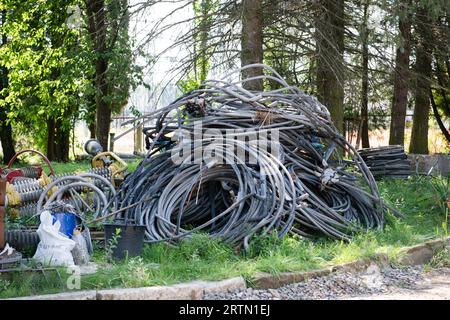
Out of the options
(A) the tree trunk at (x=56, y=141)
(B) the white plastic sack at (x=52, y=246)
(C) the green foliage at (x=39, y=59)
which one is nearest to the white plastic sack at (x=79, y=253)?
(B) the white plastic sack at (x=52, y=246)

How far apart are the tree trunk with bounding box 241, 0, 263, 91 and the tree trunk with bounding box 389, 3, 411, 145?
312cm

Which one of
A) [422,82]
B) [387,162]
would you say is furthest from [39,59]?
[387,162]

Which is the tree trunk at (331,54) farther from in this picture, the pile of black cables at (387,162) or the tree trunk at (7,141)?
the tree trunk at (7,141)

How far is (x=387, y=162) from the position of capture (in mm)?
12305

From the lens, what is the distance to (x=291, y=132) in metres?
8.23

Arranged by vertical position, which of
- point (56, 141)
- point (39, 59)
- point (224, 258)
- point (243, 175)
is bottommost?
point (224, 258)

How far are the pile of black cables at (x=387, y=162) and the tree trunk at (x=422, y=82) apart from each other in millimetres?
A: 3091

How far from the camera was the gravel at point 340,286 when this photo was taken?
5465 mm

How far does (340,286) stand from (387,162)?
679 cm

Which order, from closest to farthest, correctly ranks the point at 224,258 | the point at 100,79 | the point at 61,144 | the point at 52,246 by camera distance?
the point at 52,246
the point at 224,258
the point at 100,79
the point at 61,144

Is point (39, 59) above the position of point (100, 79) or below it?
above

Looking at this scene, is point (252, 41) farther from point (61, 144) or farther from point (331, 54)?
point (61, 144)

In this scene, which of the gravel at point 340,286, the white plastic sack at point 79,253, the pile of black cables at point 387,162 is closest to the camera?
the gravel at point 340,286
